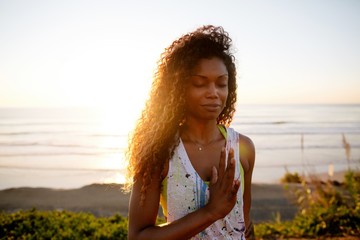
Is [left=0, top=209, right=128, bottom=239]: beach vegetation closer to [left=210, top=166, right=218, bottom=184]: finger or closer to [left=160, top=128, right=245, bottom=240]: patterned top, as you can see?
[left=160, top=128, right=245, bottom=240]: patterned top

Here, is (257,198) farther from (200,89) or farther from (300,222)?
(200,89)

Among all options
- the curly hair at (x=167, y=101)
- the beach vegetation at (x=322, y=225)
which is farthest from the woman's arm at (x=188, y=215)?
the beach vegetation at (x=322, y=225)

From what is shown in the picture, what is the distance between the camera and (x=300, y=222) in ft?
18.6

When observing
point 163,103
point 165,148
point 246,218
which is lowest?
point 246,218

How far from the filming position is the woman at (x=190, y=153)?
5.47 feet

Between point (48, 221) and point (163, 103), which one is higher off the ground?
point (163, 103)

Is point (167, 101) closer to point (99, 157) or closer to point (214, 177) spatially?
point (214, 177)

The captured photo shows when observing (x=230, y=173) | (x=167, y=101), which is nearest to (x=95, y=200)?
(x=167, y=101)

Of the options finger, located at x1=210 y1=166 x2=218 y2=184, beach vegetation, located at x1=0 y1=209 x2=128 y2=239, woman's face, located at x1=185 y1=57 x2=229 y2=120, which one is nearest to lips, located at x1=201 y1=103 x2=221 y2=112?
woman's face, located at x1=185 y1=57 x2=229 y2=120

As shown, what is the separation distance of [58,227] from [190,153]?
432 centimetres

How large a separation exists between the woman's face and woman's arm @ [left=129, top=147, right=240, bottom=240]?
324mm

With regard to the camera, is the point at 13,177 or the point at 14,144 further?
the point at 14,144

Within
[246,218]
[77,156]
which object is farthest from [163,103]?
[77,156]

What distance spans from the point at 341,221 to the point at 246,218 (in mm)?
3988
